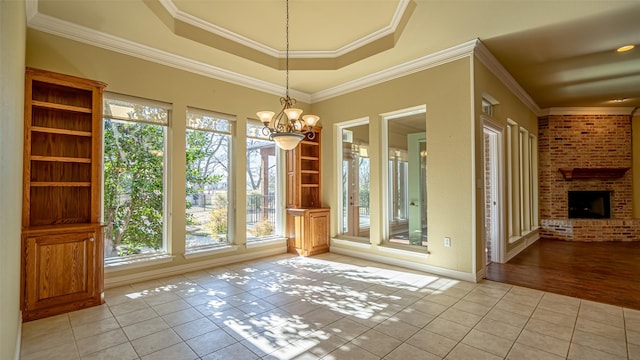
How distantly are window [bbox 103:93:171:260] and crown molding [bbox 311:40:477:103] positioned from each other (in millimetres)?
2817

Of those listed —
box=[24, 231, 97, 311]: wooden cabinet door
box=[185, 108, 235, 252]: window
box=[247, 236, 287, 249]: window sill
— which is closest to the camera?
box=[24, 231, 97, 311]: wooden cabinet door

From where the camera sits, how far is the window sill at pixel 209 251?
4.33 meters

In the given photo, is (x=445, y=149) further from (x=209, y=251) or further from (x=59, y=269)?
(x=59, y=269)

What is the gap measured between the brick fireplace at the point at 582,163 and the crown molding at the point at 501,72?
1360 mm

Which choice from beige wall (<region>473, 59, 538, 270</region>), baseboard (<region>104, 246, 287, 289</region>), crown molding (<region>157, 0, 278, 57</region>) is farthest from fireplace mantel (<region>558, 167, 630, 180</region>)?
crown molding (<region>157, 0, 278, 57</region>)

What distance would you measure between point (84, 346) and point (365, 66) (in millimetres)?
4508

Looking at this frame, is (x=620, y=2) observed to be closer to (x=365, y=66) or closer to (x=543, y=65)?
(x=543, y=65)

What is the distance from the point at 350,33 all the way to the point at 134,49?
2774 millimetres

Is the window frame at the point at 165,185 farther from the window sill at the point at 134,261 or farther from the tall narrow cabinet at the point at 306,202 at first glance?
the tall narrow cabinet at the point at 306,202

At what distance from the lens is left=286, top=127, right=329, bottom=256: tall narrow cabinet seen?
17.4 ft

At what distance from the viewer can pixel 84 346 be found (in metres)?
2.35

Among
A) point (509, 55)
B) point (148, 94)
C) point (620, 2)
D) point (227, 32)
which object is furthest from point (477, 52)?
point (148, 94)

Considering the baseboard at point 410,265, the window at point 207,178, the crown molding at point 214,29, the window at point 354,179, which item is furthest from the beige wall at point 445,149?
the window at point 207,178

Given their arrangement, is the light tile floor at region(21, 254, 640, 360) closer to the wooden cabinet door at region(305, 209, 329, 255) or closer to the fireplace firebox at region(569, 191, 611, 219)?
the wooden cabinet door at region(305, 209, 329, 255)
